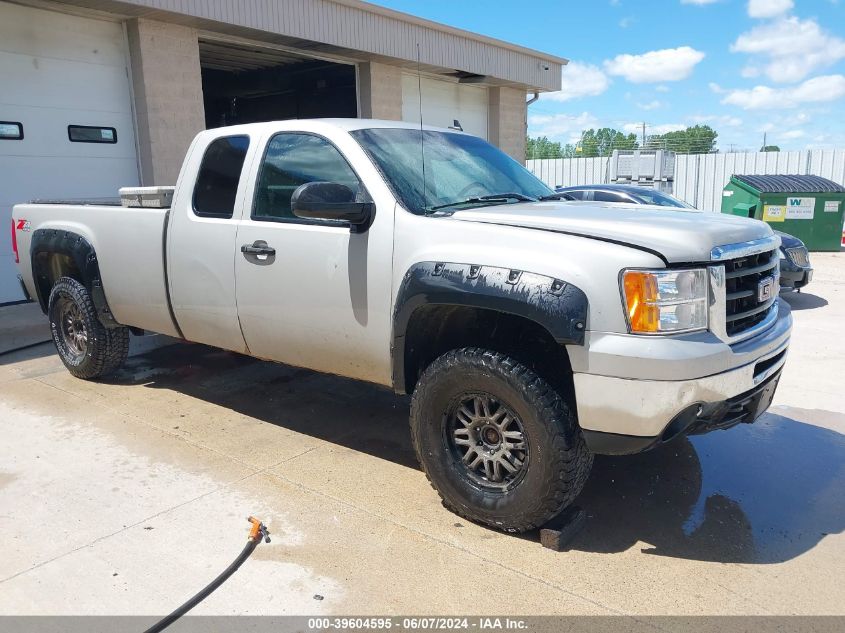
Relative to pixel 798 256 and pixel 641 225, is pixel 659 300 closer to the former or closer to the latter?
pixel 641 225

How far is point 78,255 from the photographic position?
554 centimetres

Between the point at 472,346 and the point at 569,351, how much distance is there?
0.60 m

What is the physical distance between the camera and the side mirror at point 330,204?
349 cm

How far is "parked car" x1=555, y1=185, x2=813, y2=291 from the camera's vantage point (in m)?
9.23

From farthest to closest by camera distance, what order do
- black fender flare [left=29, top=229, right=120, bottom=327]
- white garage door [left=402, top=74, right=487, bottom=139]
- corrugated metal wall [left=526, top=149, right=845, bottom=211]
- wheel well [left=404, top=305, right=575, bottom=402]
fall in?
corrugated metal wall [left=526, top=149, right=845, bottom=211] < white garage door [left=402, top=74, right=487, bottom=139] < black fender flare [left=29, top=229, right=120, bottom=327] < wheel well [left=404, top=305, right=575, bottom=402]

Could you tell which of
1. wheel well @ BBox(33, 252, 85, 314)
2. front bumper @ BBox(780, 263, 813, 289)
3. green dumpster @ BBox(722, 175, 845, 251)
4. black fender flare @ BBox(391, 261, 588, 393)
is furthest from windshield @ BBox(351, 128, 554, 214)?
green dumpster @ BBox(722, 175, 845, 251)

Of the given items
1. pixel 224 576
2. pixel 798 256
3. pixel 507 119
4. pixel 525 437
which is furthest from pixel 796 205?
pixel 224 576

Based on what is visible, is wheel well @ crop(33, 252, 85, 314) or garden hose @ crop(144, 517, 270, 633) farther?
wheel well @ crop(33, 252, 85, 314)

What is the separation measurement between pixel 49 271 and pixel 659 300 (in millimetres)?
5376

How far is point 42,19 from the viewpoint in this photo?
9023mm

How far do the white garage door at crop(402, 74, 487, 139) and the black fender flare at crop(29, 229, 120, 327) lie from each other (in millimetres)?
9697

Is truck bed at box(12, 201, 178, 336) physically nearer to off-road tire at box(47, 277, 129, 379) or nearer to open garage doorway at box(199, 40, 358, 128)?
off-road tire at box(47, 277, 129, 379)

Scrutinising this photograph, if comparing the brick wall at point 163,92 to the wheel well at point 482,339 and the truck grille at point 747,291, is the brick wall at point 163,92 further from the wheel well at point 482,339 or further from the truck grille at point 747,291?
the truck grille at point 747,291

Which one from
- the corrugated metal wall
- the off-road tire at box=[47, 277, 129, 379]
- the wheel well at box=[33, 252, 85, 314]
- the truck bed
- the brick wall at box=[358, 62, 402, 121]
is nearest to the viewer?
the truck bed
